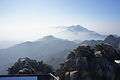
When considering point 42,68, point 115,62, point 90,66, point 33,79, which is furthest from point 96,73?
point 33,79

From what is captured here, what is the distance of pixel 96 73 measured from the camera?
125 feet

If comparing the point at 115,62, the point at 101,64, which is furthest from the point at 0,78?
the point at 115,62

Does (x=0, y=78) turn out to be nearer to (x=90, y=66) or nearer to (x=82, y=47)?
(x=90, y=66)

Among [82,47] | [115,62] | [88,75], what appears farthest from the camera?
[82,47]

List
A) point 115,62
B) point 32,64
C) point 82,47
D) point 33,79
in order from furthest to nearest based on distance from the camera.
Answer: point 32,64
point 82,47
point 115,62
point 33,79

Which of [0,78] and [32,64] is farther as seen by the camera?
[32,64]

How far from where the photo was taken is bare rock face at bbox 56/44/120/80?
3675cm

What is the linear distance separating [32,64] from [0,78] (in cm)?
3192

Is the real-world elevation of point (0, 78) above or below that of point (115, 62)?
above

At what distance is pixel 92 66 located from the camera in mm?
38188

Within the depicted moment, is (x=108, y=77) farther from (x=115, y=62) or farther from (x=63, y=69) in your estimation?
(x=63, y=69)

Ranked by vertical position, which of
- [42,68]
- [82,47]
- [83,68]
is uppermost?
[82,47]

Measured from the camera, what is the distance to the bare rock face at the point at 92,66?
36.8 metres

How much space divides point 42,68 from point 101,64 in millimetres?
17272
